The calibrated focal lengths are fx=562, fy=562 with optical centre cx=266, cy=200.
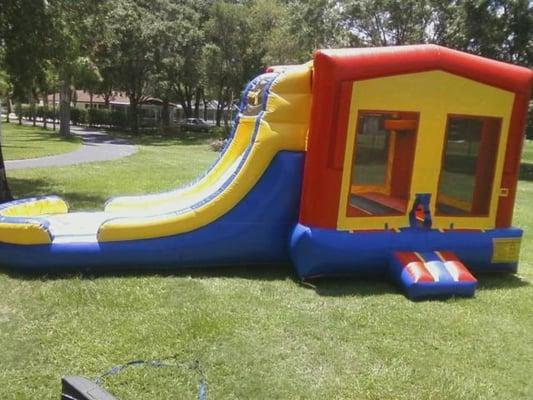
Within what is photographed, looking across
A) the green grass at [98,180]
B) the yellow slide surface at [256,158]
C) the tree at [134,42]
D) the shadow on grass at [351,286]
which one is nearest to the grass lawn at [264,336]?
the shadow on grass at [351,286]

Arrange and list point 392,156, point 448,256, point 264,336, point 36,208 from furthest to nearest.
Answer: point 36,208
point 392,156
point 448,256
point 264,336

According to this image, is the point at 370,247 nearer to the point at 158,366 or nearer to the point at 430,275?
the point at 430,275

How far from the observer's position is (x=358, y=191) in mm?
5945

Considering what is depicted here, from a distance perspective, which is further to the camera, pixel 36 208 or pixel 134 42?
pixel 134 42

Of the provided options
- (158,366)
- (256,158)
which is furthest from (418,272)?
(158,366)

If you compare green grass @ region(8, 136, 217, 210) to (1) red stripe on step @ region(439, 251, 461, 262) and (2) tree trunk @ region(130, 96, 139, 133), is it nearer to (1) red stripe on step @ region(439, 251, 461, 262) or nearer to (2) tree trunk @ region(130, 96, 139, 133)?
(1) red stripe on step @ region(439, 251, 461, 262)

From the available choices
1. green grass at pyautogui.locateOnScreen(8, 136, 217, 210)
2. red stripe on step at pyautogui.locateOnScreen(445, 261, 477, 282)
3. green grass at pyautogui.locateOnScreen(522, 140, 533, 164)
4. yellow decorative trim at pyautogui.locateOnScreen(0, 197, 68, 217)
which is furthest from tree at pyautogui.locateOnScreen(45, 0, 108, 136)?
green grass at pyautogui.locateOnScreen(522, 140, 533, 164)

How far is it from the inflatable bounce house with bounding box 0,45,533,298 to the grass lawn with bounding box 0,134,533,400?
27 cm

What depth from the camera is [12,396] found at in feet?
11.4

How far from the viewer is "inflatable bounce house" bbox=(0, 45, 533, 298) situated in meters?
5.60

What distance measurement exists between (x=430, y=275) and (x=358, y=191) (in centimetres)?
113

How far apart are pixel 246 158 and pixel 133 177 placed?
332 inches

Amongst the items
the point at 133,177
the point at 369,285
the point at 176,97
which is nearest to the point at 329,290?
the point at 369,285

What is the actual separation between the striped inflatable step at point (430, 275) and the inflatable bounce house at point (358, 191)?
1cm
